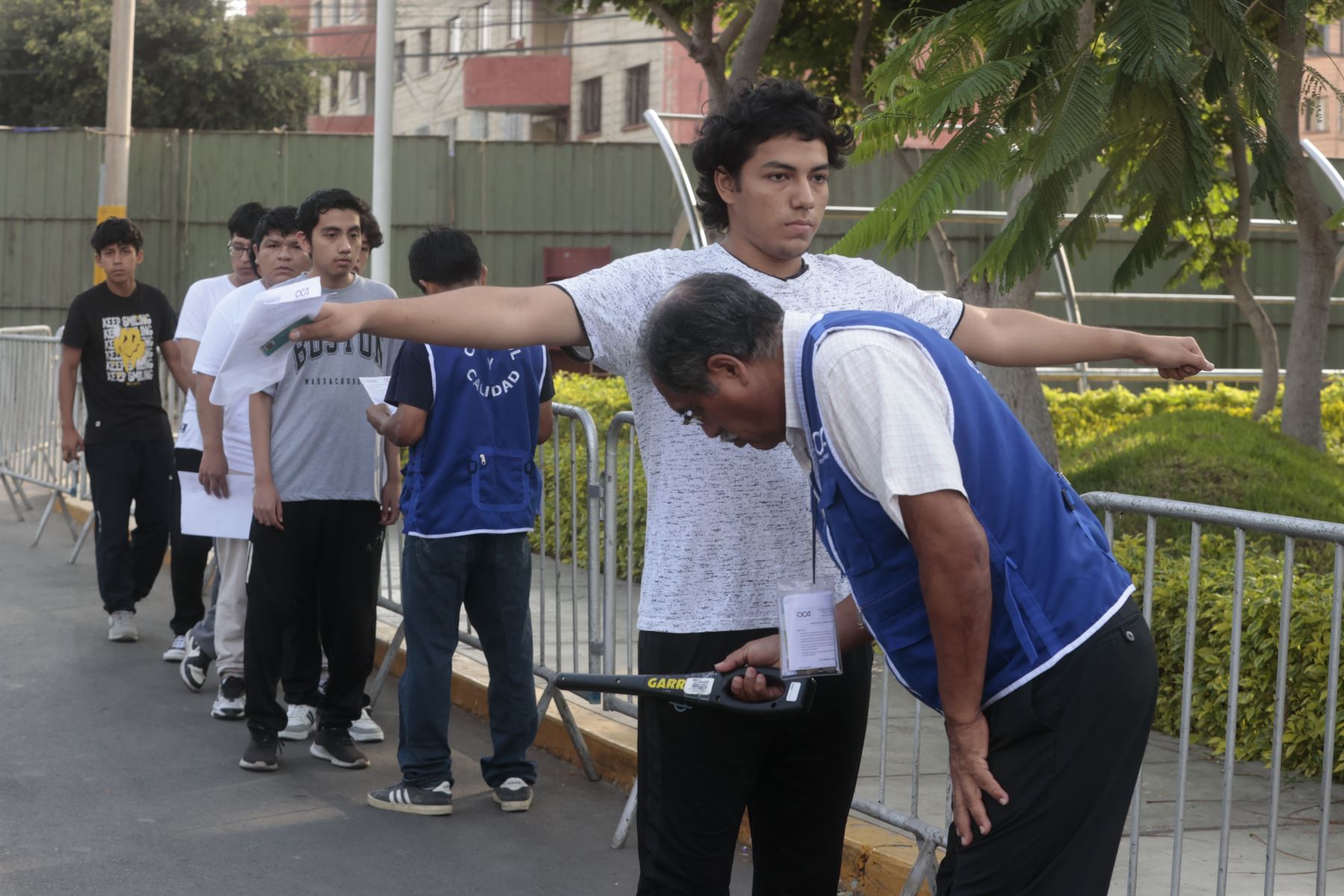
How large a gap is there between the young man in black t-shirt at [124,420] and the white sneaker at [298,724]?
6.75ft

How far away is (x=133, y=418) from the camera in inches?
326

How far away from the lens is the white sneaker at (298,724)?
643 centimetres

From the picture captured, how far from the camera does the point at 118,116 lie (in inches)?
601

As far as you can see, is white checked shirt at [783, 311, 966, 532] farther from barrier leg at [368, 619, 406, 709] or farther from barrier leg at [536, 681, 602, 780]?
barrier leg at [368, 619, 406, 709]

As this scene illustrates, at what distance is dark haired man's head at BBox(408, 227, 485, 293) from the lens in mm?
5426

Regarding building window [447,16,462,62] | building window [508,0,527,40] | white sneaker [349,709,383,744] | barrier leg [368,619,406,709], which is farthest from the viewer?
building window [447,16,462,62]

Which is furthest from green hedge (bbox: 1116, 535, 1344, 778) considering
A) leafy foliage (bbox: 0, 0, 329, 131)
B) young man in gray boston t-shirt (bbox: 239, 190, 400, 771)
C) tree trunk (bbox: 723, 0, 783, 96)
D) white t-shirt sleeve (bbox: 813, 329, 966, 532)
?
leafy foliage (bbox: 0, 0, 329, 131)

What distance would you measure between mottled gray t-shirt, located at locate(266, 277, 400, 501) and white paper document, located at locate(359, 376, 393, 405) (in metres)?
0.21

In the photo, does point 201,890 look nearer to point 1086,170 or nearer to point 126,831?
point 126,831

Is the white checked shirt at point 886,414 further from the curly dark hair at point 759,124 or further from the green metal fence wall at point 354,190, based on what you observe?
the green metal fence wall at point 354,190

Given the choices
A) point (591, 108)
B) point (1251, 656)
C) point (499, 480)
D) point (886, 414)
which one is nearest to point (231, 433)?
point (499, 480)

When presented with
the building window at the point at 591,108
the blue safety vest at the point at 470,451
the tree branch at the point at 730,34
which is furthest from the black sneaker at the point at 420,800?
the building window at the point at 591,108

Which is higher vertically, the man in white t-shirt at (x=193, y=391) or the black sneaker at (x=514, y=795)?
the man in white t-shirt at (x=193, y=391)

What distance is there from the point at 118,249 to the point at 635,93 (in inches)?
1199
